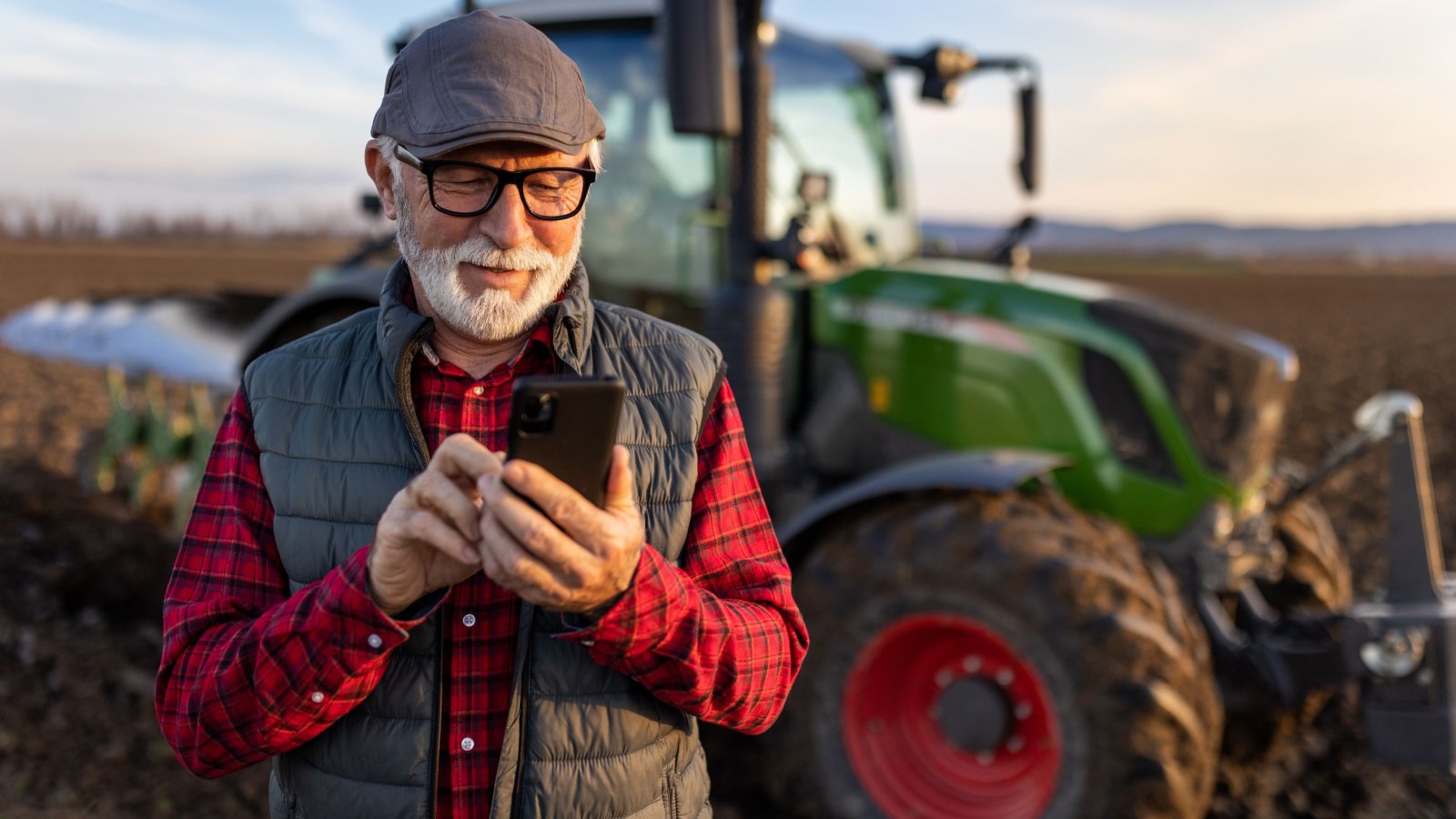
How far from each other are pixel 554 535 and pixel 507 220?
0.47 m

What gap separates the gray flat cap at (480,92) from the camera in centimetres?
131

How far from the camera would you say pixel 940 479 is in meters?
3.23

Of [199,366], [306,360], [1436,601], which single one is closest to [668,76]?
[306,360]

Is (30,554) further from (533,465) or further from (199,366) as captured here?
(533,465)

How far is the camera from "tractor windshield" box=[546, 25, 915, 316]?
3982 mm

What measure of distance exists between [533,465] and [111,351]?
21.7ft

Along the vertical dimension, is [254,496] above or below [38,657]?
above

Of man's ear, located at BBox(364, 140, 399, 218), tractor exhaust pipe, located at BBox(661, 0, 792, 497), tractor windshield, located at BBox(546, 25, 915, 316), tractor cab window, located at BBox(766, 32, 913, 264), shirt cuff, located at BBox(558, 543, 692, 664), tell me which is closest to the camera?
shirt cuff, located at BBox(558, 543, 692, 664)

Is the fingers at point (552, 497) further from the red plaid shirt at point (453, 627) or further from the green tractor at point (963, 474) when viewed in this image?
the green tractor at point (963, 474)

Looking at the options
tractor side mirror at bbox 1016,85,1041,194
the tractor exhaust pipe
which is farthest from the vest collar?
tractor side mirror at bbox 1016,85,1041,194

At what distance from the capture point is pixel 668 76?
2668mm

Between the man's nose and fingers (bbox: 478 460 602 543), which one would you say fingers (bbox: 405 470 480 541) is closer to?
fingers (bbox: 478 460 602 543)

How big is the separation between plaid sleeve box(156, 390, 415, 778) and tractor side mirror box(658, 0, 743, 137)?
1435 millimetres

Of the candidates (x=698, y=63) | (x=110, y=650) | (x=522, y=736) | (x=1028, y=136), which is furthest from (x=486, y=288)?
(x=110, y=650)
